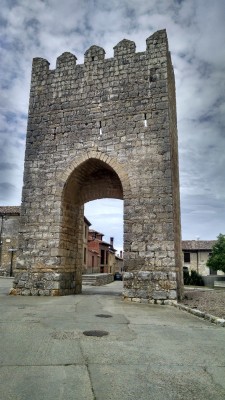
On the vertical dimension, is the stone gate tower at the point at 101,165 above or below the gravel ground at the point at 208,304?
above

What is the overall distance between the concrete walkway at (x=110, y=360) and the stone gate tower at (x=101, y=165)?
371 cm

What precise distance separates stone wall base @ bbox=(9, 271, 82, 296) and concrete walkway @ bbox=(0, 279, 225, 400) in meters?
4.23

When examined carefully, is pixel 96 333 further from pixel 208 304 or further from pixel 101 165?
pixel 101 165

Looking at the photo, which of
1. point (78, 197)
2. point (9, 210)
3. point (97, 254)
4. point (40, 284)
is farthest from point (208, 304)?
point (97, 254)

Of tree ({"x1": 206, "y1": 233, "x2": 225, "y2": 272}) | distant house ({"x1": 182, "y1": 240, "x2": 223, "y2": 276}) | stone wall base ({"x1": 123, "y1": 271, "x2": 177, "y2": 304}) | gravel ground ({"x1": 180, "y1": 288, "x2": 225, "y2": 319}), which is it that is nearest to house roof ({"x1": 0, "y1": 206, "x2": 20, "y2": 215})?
tree ({"x1": 206, "y1": 233, "x2": 225, "y2": 272})

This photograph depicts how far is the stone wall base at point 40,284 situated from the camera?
31.1 ft

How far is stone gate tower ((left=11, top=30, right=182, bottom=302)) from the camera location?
8.79 meters

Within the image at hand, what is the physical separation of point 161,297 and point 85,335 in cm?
457

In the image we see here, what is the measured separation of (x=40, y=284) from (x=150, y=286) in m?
3.47

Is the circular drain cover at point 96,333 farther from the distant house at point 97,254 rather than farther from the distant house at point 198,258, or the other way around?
the distant house at point 198,258

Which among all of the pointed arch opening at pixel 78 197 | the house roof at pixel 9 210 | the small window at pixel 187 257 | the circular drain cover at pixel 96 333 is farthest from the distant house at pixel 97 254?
the circular drain cover at pixel 96 333

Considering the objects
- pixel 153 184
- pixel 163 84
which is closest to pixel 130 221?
pixel 153 184

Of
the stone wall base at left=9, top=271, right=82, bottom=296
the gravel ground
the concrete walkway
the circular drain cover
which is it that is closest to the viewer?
the concrete walkway

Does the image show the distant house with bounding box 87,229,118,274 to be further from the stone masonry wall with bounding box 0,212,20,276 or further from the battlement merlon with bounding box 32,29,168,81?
the battlement merlon with bounding box 32,29,168,81
